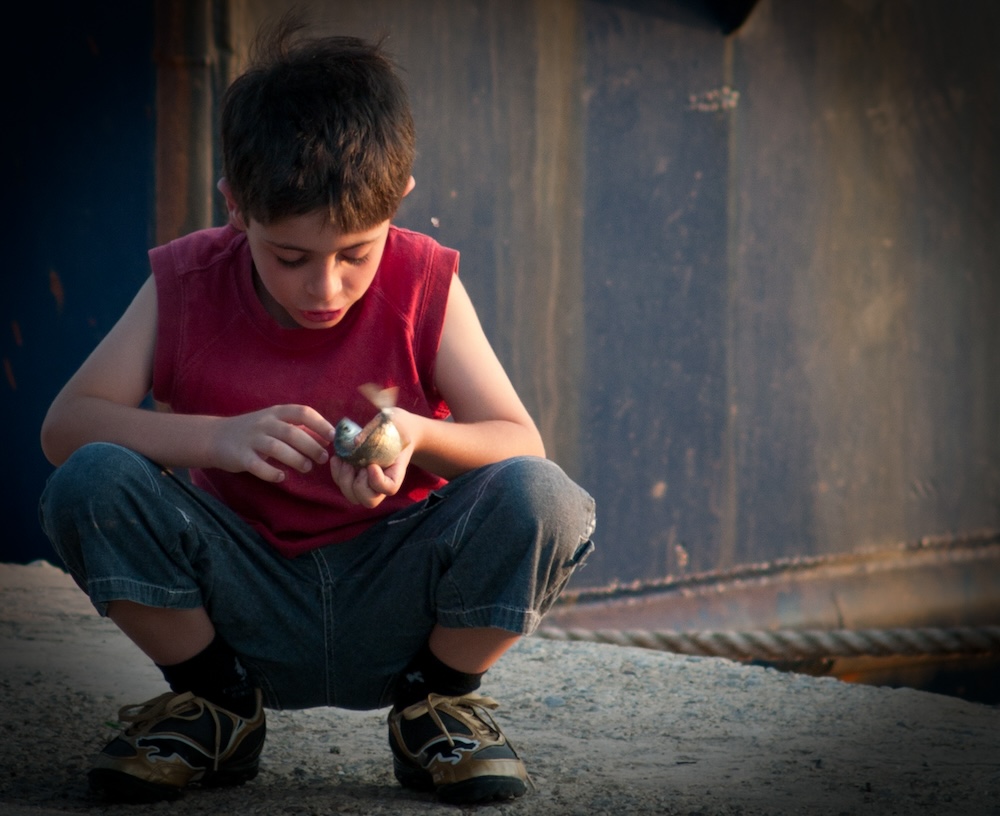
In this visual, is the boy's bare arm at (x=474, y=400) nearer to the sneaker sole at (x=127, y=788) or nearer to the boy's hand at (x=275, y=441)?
the boy's hand at (x=275, y=441)

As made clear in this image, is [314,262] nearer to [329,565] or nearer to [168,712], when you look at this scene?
[329,565]

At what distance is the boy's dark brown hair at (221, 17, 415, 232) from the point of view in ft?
5.64

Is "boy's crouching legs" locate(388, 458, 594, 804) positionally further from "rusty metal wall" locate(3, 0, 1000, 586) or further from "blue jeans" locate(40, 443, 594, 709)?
"rusty metal wall" locate(3, 0, 1000, 586)

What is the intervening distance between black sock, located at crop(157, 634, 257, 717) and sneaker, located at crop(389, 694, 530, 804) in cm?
22

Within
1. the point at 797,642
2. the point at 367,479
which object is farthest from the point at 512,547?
the point at 797,642

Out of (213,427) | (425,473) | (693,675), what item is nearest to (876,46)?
(693,675)

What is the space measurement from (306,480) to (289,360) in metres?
0.19

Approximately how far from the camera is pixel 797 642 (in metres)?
3.59

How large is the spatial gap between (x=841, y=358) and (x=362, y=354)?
2.63m

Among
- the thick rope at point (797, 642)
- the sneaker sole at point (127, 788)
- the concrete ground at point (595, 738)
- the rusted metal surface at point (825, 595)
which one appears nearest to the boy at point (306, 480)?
the sneaker sole at point (127, 788)

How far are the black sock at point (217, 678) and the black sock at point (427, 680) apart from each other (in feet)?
0.73

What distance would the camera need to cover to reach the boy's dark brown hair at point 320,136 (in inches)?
67.7

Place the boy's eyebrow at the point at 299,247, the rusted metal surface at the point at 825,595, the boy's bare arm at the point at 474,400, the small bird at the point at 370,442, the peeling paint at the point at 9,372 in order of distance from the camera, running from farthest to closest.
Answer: the rusted metal surface at the point at 825,595 < the peeling paint at the point at 9,372 < the boy's bare arm at the point at 474,400 < the boy's eyebrow at the point at 299,247 < the small bird at the point at 370,442

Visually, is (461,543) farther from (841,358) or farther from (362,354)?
(841,358)
